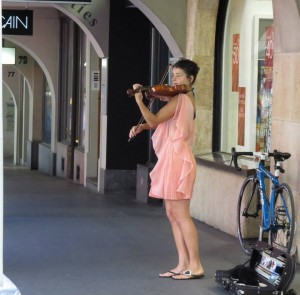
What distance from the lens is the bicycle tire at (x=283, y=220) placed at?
28.8 feet

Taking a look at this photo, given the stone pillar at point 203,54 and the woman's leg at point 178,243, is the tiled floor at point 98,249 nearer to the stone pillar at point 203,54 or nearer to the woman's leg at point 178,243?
the woman's leg at point 178,243

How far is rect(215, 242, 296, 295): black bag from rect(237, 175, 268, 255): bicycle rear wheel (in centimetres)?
178

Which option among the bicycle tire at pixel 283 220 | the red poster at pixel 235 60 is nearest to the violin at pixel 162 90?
the bicycle tire at pixel 283 220

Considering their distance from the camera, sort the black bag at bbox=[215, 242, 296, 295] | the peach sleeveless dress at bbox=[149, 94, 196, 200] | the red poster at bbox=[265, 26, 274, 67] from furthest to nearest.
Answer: the red poster at bbox=[265, 26, 274, 67]
the peach sleeveless dress at bbox=[149, 94, 196, 200]
the black bag at bbox=[215, 242, 296, 295]

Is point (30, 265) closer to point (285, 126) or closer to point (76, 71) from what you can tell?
point (285, 126)

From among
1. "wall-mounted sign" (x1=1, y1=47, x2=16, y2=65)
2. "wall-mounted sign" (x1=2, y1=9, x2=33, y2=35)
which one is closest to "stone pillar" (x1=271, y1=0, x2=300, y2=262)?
"wall-mounted sign" (x1=2, y1=9, x2=33, y2=35)

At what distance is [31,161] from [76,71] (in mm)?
6079

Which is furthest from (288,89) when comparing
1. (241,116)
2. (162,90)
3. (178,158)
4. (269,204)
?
(241,116)

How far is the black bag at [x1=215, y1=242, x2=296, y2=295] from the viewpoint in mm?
7266

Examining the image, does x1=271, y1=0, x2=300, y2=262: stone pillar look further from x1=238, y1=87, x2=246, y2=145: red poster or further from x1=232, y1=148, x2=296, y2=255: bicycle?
x1=238, y1=87, x2=246, y2=145: red poster

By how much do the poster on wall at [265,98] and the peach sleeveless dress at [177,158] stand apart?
3.14 m

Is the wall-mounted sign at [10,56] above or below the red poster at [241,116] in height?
above

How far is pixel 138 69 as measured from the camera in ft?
50.6

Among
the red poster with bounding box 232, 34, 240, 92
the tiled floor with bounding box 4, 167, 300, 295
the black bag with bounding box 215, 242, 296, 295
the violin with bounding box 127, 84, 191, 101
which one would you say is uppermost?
the red poster with bounding box 232, 34, 240, 92
